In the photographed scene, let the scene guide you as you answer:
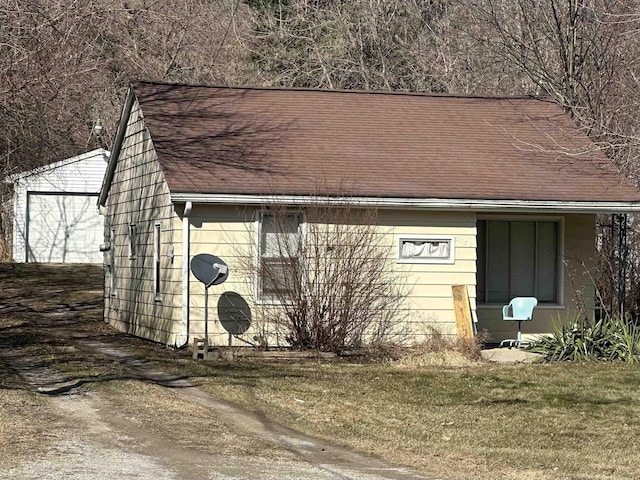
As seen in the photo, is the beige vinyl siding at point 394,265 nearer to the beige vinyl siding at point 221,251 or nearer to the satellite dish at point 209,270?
the beige vinyl siding at point 221,251

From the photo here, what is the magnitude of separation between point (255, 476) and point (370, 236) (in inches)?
345

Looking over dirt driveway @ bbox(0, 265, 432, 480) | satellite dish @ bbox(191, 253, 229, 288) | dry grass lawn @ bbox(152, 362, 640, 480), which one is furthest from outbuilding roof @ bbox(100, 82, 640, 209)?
dirt driveway @ bbox(0, 265, 432, 480)

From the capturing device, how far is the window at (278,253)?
16.9m

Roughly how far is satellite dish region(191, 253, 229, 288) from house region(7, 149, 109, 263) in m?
18.5

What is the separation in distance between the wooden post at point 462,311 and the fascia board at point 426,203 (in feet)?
4.41

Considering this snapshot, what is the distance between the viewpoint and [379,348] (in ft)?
56.3

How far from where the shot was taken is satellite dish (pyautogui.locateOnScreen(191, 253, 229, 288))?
16.2 metres

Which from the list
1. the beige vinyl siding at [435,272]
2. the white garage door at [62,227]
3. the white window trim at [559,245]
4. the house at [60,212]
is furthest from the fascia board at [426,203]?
the white garage door at [62,227]

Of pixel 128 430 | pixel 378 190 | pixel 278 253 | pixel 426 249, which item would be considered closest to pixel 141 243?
pixel 278 253

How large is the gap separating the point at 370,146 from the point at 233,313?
409 centimetres

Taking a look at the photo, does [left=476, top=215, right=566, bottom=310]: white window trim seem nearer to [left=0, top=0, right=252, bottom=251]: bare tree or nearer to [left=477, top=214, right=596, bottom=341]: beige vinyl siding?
[left=477, top=214, right=596, bottom=341]: beige vinyl siding

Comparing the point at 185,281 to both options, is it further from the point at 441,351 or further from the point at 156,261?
the point at 441,351

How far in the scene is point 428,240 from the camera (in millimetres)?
17969

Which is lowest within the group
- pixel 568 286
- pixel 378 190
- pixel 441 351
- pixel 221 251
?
pixel 441 351
